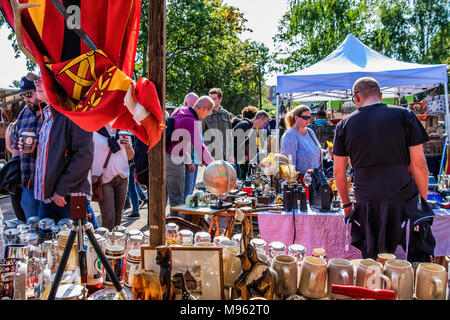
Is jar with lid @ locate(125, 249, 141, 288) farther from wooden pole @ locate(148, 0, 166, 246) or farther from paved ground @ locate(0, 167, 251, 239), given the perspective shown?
paved ground @ locate(0, 167, 251, 239)

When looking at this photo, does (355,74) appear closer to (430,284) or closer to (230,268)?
(430,284)

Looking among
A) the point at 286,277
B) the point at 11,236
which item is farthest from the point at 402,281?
the point at 11,236

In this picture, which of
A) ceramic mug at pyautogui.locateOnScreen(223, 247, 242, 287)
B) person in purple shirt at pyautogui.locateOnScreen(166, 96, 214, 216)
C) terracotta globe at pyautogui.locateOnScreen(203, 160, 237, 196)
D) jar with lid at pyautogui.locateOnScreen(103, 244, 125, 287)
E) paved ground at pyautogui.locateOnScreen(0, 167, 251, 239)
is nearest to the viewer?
ceramic mug at pyautogui.locateOnScreen(223, 247, 242, 287)

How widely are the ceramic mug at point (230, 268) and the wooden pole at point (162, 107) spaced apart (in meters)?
0.27

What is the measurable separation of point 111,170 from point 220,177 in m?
1.29

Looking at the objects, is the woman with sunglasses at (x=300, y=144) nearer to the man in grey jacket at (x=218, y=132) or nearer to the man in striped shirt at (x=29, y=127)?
the man in grey jacket at (x=218, y=132)

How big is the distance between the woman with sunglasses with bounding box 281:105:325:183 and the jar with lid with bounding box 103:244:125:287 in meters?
3.08

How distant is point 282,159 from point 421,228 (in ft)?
5.85

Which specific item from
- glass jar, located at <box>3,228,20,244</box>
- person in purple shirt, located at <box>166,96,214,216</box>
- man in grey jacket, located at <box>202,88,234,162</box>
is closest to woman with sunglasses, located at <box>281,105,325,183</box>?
person in purple shirt, located at <box>166,96,214,216</box>

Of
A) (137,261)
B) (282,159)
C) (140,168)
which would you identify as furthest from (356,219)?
(140,168)

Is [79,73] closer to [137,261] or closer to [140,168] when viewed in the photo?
[137,261]

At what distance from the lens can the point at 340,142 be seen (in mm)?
2750

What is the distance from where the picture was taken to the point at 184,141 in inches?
167

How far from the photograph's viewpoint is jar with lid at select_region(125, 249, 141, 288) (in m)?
1.43
